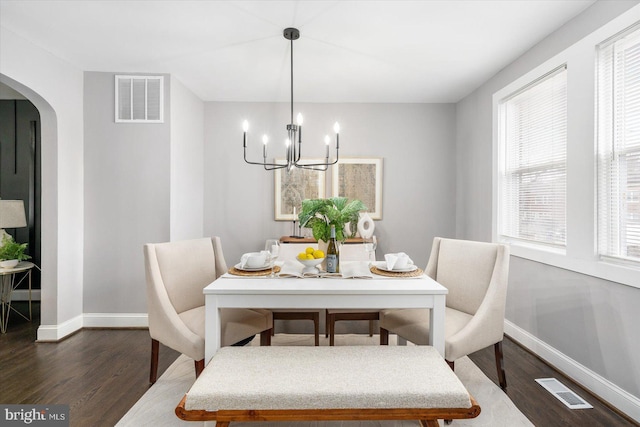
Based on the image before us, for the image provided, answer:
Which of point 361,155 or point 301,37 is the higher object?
point 301,37

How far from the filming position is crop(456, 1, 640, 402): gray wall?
2.03 metres

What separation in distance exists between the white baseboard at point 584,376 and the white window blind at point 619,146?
0.78 metres

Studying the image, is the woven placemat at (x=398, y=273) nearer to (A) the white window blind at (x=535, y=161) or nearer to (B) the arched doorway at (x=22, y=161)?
(A) the white window blind at (x=535, y=161)

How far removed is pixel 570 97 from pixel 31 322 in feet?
17.2

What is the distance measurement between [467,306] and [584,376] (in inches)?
34.1

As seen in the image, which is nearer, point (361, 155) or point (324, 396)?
point (324, 396)

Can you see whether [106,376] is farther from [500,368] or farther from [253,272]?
[500,368]

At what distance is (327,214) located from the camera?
2.10 metres

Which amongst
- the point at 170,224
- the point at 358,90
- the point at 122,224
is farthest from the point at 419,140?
the point at 122,224

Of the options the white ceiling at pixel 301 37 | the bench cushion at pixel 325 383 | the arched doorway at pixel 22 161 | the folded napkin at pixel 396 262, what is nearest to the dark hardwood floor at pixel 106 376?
the bench cushion at pixel 325 383

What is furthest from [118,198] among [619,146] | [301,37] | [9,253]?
[619,146]

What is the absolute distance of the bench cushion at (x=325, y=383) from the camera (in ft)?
4.46

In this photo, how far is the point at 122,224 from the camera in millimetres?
3445

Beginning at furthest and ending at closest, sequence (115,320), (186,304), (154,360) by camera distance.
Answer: (115,320), (186,304), (154,360)
